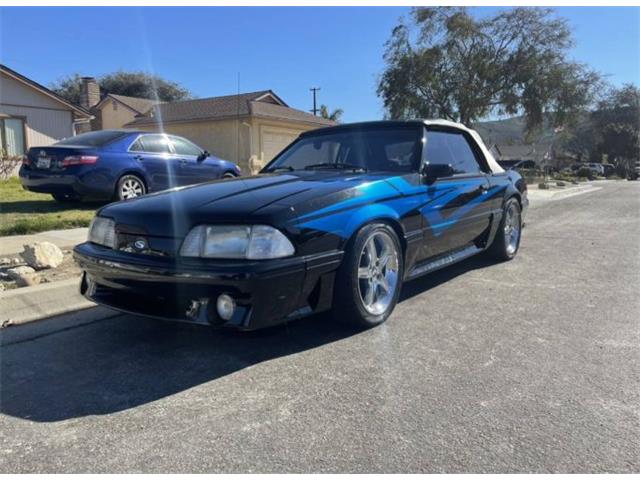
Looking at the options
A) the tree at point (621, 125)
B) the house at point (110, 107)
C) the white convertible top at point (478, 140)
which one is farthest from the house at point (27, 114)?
the tree at point (621, 125)

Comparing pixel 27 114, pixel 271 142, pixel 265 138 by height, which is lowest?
pixel 271 142

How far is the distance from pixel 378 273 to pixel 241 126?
18.0 m

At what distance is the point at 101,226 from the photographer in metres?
3.46

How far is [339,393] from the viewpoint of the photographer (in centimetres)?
268

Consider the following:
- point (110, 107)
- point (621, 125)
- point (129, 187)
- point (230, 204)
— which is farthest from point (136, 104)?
point (621, 125)

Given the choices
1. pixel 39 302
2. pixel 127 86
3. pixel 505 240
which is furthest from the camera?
pixel 127 86

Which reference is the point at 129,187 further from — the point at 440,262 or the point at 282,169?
the point at 440,262

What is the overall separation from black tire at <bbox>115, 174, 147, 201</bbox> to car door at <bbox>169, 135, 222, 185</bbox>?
31.2 inches

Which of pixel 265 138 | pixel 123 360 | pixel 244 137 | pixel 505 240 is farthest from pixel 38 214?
pixel 265 138

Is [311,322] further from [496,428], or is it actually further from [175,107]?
[175,107]

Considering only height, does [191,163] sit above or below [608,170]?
above

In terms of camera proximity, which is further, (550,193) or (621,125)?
(621,125)

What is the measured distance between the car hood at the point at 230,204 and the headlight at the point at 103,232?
0.05 metres

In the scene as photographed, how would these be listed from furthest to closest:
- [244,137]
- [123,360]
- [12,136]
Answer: [244,137]
[12,136]
[123,360]
